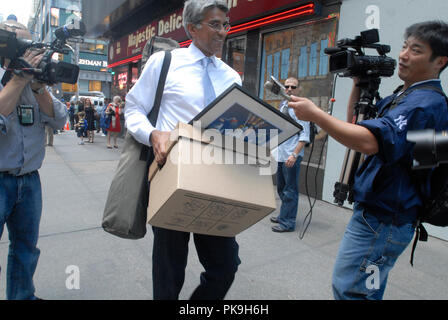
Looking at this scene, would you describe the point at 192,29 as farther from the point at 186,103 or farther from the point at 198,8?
the point at 186,103

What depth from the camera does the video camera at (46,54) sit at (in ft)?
5.85

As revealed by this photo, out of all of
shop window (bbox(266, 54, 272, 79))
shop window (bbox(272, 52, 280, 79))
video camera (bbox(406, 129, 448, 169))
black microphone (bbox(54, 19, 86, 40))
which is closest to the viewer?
video camera (bbox(406, 129, 448, 169))

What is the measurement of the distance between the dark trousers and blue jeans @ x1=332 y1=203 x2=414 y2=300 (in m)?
0.58

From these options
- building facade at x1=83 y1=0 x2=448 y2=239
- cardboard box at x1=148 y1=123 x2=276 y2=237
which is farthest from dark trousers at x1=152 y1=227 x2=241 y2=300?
building facade at x1=83 y1=0 x2=448 y2=239

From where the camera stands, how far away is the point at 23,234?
208 centimetres

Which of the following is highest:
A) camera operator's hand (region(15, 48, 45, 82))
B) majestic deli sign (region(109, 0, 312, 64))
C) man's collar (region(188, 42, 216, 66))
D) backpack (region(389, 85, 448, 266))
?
majestic deli sign (region(109, 0, 312, 64))

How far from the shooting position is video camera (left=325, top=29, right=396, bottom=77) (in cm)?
181

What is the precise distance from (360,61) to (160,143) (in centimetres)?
118

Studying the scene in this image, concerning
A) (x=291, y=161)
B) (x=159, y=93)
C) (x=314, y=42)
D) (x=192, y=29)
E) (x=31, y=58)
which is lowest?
(x=291, y=161)

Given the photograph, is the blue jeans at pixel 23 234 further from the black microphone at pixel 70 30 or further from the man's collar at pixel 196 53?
the man's collar at pixel 196 53

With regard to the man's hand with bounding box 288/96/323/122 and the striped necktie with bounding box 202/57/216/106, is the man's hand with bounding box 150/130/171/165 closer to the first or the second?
the striped necktie with bounding box 202/57/216/106

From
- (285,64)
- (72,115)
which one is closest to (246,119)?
(285,64)

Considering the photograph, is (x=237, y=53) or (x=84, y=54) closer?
(x=237, y=53)

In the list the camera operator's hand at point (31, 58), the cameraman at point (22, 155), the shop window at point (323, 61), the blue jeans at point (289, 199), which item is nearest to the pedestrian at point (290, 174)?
the blue jeans at point (289, 199)
